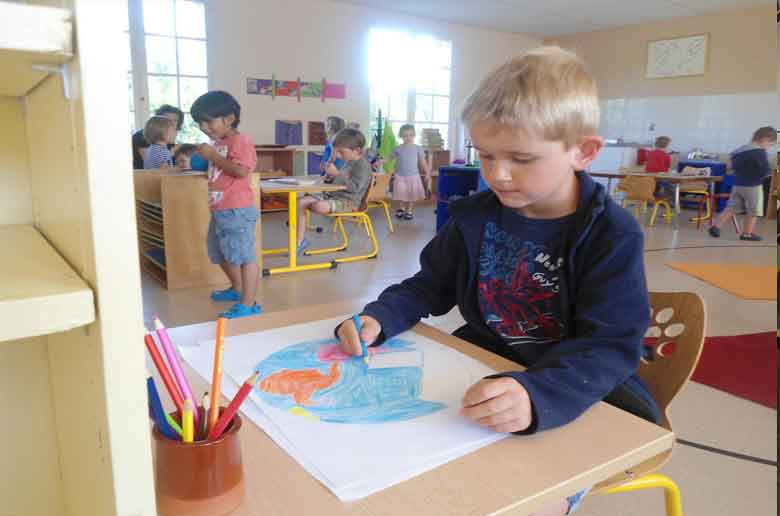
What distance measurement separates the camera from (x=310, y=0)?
7109mm

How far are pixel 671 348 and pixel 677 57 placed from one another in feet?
29.1

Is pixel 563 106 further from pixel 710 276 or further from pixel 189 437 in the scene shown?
pixel 710 276

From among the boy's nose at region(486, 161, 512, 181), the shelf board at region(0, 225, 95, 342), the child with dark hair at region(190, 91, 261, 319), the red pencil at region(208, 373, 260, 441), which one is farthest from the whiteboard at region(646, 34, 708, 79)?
the shelf board at region(0, 225, 95, 342)

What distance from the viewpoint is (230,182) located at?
9.02ft

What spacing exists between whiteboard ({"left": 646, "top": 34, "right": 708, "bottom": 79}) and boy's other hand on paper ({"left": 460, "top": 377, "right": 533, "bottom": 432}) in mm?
9200

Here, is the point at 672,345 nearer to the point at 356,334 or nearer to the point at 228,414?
the point at 356,334

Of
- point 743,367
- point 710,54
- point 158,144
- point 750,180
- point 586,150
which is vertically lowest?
point 743,367

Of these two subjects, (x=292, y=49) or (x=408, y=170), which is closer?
(x=408, y=170)

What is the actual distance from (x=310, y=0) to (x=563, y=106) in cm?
707

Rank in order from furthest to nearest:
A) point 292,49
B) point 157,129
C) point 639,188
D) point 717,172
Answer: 1. point 717,172
2. point 292,49
3. point 639,188
4. point 157,129

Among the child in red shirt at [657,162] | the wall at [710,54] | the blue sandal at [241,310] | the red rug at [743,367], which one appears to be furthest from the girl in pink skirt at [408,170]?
the red rug at [743,367]

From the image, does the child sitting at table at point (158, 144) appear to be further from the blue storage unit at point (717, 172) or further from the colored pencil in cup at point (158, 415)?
the blue storage unit at point (717, 172)

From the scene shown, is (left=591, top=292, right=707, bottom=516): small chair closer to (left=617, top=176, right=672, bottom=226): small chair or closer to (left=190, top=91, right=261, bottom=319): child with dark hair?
(left=190, top=91, right=261, bottom=319): child with dark hair

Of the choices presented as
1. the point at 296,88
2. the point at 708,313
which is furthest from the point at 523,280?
the point at 296,88
